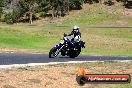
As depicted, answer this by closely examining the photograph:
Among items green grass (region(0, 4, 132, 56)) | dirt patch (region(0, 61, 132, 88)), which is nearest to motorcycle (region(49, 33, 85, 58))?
dirt patch (region(0, 61, 132, 88))

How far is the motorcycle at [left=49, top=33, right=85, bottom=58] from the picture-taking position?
24.2m

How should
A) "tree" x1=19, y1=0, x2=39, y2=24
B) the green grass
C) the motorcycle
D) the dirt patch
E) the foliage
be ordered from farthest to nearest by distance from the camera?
"tree" x1=19, y1=0, x2=39, y2=24
the foliage
the green grass
the motorcycle
the dirt patch

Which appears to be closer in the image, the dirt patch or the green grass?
the dirt patch

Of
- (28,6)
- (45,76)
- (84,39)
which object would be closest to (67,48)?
(45,76)

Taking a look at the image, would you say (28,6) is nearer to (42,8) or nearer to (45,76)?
(42,8)

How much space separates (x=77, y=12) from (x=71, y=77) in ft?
227

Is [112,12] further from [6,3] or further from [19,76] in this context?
[19,76]

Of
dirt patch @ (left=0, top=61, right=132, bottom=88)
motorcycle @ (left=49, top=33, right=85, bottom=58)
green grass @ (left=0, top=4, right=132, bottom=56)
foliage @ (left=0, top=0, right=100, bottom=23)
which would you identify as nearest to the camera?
dirt patch @ (left=0, top=61, right=132, bottom=88)

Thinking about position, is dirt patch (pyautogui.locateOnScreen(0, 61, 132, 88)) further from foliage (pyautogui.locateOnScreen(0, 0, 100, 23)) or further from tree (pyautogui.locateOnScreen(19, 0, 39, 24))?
tree (pyautogui.locateOnScreen(19, 0, 39, 24))

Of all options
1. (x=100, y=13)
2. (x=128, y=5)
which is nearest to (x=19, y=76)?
(x=100, y=13)

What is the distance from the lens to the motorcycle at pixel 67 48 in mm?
24250

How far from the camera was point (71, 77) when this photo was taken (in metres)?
15.6

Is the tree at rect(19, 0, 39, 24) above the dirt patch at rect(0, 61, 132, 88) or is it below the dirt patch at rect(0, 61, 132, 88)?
below

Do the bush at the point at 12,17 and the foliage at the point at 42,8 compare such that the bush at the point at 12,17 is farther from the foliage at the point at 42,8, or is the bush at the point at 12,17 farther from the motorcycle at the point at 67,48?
the motorcycle at the point at 67,48
